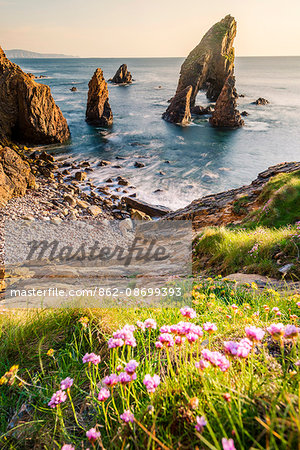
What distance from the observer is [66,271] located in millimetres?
8852

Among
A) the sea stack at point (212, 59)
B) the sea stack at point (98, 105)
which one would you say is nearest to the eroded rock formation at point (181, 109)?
the sea stack at point (212, 59)

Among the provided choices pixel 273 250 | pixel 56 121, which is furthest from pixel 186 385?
pixel 56 121

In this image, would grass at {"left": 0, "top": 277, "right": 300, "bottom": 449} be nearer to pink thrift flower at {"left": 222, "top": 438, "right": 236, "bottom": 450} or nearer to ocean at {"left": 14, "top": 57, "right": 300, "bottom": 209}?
pink thrift flower at {"left": 222, "top": 438, "right": 236, "bottom": 450}

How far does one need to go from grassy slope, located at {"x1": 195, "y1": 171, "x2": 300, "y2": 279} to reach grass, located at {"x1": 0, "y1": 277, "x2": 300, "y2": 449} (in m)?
1.58

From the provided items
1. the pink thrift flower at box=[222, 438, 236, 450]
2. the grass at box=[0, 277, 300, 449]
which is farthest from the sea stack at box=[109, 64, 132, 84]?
the pink thrift flower at box=[222, 438, 236, 450]

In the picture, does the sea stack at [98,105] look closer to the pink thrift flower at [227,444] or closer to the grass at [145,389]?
the grass at [145,389]

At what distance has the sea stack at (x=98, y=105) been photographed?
134 feet

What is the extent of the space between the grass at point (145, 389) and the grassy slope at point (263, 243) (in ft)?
5.20

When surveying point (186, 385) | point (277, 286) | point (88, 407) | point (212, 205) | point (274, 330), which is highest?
point (274, 330)

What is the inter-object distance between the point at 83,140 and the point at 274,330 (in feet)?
119

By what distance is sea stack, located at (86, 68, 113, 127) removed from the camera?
40750 mm

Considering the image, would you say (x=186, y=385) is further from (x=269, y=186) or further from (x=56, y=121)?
(x=56, y=121)

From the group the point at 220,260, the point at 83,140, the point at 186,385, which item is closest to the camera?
the point at 186,385

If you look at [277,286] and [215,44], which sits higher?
→ [215,44]
